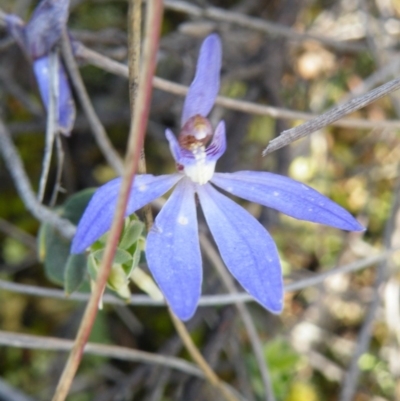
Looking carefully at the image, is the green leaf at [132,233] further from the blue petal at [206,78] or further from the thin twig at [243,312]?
the thin twig at [243,312]

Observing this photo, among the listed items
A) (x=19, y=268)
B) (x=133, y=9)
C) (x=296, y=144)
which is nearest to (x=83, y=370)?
(x=19, y=268)

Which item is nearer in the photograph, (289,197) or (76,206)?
(289,197)

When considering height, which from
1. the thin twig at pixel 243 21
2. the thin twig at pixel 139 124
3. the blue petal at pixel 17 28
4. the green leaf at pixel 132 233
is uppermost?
the thin twig at pixel 243 21

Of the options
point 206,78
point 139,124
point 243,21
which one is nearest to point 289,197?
point 206,78

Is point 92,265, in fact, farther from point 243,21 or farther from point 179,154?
point 243,21

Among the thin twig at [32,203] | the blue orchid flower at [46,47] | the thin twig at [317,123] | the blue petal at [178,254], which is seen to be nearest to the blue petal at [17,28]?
the blue orchid flower at [46,47]

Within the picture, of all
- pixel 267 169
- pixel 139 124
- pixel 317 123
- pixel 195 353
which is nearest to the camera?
pixel 139 124

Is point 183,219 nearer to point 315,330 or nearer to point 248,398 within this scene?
point 248,398
